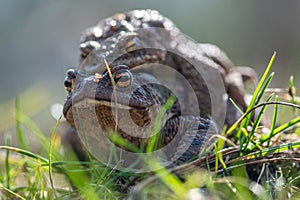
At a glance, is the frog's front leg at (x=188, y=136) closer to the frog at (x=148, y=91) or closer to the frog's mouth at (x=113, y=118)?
the frog at (x=148, y=91)

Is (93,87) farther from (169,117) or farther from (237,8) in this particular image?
(237,8)

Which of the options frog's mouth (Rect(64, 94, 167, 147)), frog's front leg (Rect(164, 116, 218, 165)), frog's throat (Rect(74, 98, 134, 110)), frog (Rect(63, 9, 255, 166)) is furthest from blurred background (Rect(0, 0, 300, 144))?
frog's throat (Rect(74, 98, 134, 110))

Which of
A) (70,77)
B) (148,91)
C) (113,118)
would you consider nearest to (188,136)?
(148,91)

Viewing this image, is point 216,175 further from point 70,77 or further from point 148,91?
point 70,77

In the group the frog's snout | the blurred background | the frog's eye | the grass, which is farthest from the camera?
the blurred background

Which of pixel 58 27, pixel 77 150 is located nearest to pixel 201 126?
pixel 77 150

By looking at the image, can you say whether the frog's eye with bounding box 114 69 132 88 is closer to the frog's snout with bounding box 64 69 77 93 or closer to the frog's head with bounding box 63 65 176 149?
the frog's head with bounding box 63 65 176 149
